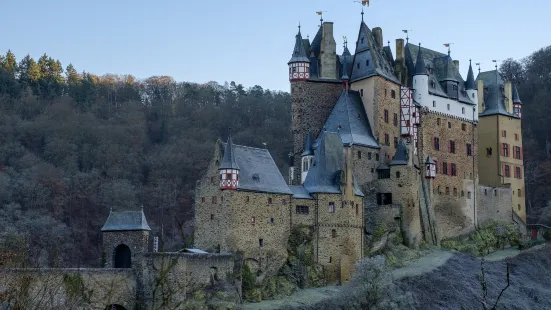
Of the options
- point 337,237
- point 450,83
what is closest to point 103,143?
point 450,83

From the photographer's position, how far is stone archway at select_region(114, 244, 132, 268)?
43.8 m

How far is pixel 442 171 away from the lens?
194 feet

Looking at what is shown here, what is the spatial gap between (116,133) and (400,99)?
112 feet

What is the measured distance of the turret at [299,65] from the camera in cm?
5572

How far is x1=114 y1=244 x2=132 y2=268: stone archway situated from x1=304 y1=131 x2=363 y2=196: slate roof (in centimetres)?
1024

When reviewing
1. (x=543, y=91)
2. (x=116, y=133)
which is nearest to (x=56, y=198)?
(x=116, y=133)

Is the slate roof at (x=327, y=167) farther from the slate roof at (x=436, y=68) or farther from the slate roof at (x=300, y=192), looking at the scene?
the slate roof at (x=436, y=68)

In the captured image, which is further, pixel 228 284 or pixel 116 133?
pixel 116 133

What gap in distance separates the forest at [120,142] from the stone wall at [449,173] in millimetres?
9670

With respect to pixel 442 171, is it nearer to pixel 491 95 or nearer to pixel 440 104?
pixel 440 104

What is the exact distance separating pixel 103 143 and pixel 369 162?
33.6 metres

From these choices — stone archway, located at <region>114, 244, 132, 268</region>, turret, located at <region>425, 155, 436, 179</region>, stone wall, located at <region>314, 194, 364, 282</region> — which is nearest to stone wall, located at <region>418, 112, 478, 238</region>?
turret, located at <region>425, 155, 436, 179</region>

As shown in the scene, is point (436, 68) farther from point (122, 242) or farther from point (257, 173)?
point (122, 242)

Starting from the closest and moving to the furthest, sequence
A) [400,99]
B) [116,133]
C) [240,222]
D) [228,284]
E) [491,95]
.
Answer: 1. [228,284]
2. [240,222]
3. [400,99]
4. [491,95]
5. [116,133]
